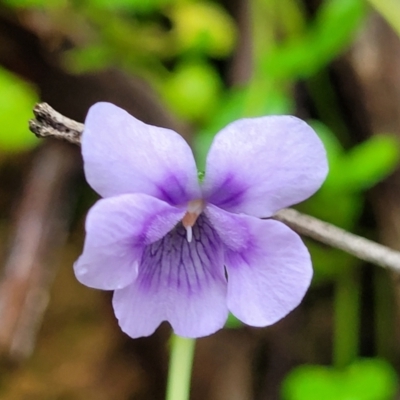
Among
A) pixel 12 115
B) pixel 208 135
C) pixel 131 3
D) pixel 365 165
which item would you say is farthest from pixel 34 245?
pixel 365 165

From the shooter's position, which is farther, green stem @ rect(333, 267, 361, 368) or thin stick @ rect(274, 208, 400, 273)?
green stem @ rect(333, 267, 361, 368)

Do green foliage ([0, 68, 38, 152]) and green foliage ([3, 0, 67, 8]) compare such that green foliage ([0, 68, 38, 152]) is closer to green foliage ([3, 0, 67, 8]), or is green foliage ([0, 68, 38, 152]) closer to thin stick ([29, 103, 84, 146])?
green foliage ([3, 0, 67, 8])

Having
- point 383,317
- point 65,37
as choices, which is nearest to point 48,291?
point 65,37

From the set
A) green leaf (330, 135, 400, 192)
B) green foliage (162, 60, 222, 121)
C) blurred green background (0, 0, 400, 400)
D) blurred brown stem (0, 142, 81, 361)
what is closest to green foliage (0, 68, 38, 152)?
blurred green background (0, 0, 400, 400)

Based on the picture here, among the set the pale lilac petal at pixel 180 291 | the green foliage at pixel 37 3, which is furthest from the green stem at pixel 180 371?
the green foliage at pixel 37 3

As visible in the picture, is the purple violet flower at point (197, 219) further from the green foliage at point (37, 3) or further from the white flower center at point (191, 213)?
the green foliage at point (37, 3)

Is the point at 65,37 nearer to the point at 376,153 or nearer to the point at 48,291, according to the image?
the point at 48,291

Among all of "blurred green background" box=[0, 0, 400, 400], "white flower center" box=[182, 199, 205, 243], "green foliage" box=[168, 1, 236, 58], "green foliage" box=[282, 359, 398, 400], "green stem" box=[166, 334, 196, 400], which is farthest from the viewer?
"green foliage" box=[168, 1, 236, 58]

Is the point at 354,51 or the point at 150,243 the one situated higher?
the point at 354,51

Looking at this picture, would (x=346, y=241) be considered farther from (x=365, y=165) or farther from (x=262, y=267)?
(x=365, y=165)
